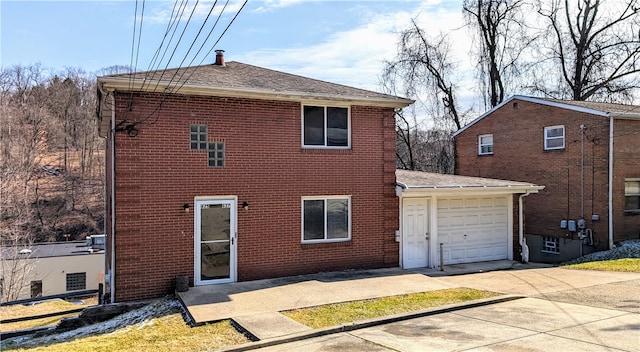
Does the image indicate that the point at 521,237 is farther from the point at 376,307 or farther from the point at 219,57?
the point at 219,57

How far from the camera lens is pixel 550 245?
805 inches

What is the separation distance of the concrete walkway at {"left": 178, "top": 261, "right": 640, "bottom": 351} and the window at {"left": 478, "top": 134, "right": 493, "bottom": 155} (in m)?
10.3

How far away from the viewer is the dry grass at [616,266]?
14.0 meters

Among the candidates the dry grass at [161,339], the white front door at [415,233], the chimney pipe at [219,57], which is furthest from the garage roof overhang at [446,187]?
the dry grass at [161,339]

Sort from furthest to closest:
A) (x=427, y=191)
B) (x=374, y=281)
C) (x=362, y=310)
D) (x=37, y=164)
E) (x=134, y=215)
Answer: (x=37, y=164) → (x=427, y=191) → (x=374, y=281) → (x=134, y=215) → (x=362, y=310)

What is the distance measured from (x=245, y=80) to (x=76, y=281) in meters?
22.6

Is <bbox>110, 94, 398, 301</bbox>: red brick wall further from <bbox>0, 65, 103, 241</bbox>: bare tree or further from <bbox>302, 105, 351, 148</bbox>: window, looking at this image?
<bbox>0, 65, 103, 241</bbox>: bare tree

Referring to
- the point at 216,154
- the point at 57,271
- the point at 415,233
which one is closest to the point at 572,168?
the point at 415,233

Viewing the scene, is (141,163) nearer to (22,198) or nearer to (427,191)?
(427,191)

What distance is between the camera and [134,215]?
10586mm

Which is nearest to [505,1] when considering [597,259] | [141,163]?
[597,259]

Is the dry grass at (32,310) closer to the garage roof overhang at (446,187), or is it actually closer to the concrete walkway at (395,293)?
the concrete walkway at (395,293)

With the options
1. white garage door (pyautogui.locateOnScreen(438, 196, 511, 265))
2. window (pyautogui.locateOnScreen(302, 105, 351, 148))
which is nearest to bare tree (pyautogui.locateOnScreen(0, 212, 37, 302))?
window (pyautogui.locateOnScreen(302, 105, 351, 148))

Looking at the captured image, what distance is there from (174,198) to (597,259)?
14.8 m
